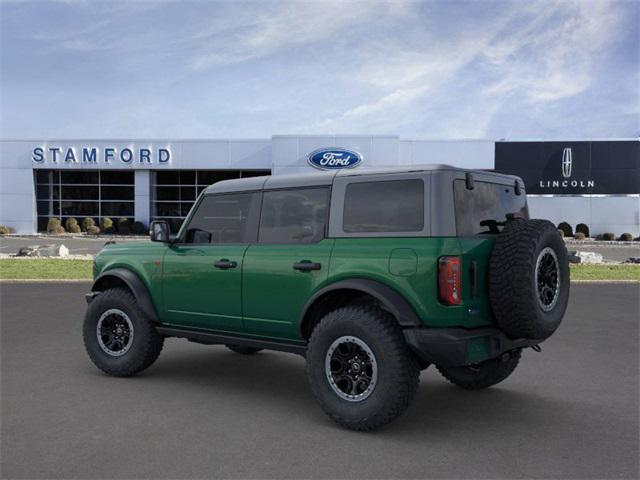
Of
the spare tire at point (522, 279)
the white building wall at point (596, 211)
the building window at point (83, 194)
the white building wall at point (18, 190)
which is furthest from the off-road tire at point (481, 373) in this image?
the white building wall at point (18, 190)

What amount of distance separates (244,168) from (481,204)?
37512 millimetres

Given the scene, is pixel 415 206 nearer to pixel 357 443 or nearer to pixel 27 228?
Answer: pixel 357 443

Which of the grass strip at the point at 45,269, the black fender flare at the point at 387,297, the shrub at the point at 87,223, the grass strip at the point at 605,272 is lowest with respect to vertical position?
the grass strip at the point at 605,272

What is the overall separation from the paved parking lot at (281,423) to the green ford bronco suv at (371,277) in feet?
1.38

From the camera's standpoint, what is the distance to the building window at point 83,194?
44.8 meters

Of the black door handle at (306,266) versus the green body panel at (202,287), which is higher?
the black door handle at (306,266)

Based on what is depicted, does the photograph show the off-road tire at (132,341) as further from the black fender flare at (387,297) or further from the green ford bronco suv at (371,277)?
the black fender flare at (387,297)

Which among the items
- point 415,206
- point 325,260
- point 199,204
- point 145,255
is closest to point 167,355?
point 145,255

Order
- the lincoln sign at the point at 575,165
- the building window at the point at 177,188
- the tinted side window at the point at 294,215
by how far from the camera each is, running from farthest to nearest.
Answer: the building window at the point at 177,188, the lincoln sign at the point at 575,165, the tinted side window at the point at 294,215

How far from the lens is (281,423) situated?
5172 mm

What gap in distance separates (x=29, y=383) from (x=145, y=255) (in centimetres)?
169

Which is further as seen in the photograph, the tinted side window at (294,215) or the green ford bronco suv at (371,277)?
the tinted side window at (294,215)

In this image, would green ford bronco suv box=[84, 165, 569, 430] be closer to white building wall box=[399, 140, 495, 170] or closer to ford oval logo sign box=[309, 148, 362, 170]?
ford oval logo sign box=[309, 148, 362, 170]

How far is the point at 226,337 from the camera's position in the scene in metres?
6.11
